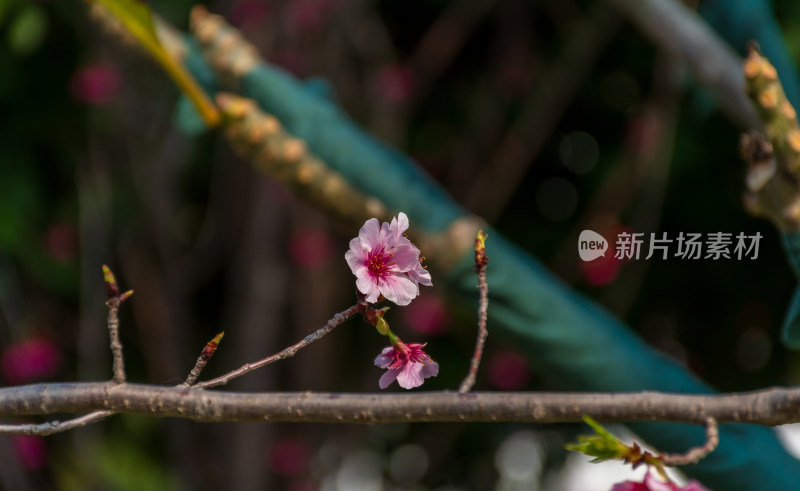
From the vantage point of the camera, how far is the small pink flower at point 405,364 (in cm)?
41

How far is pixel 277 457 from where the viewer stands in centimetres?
154

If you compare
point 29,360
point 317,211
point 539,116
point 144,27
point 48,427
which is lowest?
point 29,360

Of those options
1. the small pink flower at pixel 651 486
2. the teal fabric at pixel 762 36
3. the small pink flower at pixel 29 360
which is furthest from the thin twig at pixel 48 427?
the small pink flower at pixel 29 360

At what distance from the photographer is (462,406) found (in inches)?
15.0

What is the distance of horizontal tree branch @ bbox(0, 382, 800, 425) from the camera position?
14.9 inches

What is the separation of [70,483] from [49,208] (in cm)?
55

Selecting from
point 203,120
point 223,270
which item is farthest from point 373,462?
point 203,120

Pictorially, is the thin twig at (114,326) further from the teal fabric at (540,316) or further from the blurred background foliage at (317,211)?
the blurred background foliage at (317,211)

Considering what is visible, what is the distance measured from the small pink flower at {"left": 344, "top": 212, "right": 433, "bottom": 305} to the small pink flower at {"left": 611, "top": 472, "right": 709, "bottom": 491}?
5.0 inches

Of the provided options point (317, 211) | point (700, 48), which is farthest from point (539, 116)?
point (700, 48)

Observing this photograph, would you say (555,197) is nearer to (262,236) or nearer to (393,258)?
(262,236)

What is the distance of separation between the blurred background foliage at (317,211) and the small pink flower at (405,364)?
1058 mm

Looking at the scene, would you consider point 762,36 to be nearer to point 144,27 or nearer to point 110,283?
point 144,27

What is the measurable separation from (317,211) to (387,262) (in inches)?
44.7
